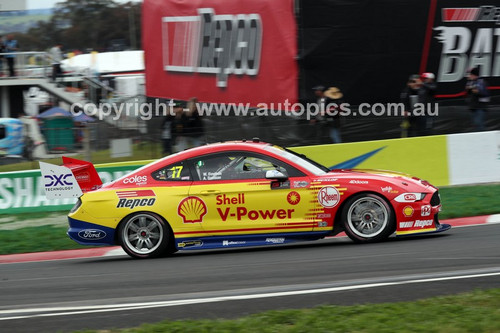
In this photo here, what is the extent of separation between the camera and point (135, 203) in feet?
32.3

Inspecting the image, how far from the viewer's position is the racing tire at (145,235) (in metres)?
9.83

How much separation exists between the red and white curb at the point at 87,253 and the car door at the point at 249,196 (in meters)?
1.86

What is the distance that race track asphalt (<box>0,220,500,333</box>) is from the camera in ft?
22.0

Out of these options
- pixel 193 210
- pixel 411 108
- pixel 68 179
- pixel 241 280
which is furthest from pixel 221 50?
pixel 241 280

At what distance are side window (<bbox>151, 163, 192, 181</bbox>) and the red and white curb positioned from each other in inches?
57.6

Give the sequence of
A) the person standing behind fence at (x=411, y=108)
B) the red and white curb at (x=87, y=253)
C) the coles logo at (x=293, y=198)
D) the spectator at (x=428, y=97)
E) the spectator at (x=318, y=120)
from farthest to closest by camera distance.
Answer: the spectator at (x=428, y=97)
the person standing behind fence at (x=411, y=108)
the spectator at (x=318, y=120)
the red and white curb at (x=87, y=253)
the coles logo at (x=293, y=198)

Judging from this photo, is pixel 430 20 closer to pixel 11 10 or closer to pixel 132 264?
pixel 132 264

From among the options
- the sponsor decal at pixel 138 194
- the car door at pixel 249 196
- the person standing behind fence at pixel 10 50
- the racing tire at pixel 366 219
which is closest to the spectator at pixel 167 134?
the sponsor decal at pixel 138 194

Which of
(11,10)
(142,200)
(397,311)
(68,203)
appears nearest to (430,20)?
(68,203)

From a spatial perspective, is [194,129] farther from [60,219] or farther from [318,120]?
[60,219]

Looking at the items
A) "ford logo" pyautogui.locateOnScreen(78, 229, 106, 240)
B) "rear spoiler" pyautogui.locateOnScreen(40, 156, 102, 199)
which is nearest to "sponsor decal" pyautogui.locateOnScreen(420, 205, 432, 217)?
"ford logo" pyautogui.locateOnScreen(78, 229, 106, 240)

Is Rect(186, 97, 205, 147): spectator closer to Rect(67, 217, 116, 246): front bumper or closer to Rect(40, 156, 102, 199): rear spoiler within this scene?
Rect(40, 156, 102, 199): rear spoiler

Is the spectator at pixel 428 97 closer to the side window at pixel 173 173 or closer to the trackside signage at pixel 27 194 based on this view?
the trackside signage at pixel 27 194

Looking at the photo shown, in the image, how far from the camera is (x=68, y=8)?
66438 mm
